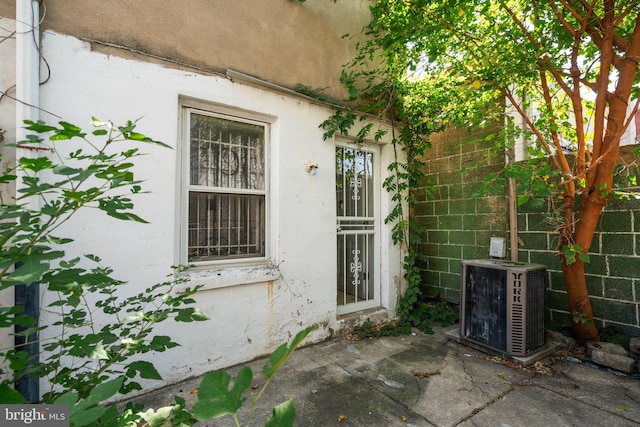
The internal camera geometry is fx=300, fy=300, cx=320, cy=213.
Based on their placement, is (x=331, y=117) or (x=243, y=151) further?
(x=331, y=117)

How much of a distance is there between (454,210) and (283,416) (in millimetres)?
4307

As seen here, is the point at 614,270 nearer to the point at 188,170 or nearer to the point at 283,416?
the point at 283,416

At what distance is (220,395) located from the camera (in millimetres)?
679

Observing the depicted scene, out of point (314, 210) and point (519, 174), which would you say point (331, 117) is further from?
point (519, 174)

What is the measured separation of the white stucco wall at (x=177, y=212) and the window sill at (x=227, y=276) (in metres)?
0.03

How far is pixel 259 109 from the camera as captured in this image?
10.2ft

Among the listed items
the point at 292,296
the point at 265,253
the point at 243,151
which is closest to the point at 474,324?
the point at 292,296

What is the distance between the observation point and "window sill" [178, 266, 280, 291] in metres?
2.68

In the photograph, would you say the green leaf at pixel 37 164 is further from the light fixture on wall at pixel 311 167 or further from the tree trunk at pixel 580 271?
the tree trunk at pixel 580 271

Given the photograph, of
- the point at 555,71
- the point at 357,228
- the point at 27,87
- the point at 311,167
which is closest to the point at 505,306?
the point at 357,228

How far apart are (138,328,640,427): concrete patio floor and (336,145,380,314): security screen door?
2.92ft

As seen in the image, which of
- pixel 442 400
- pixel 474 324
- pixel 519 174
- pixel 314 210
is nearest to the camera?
pixel 442 400

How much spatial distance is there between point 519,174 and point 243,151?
102 inches

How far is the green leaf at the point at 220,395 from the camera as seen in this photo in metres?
0.64
